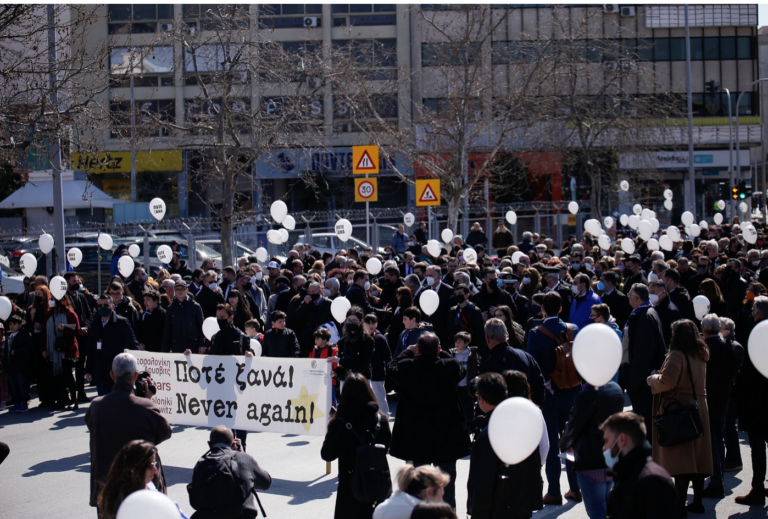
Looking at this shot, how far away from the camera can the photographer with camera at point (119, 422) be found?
571cm

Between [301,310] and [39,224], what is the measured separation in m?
28.2

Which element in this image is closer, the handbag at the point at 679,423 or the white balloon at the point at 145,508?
the white balloon at the point at 145,508

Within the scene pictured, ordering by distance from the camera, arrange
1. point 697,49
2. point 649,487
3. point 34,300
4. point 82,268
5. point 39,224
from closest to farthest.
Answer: point 649,487, point 34,300, point 82,268, point 39,224, point 697,49

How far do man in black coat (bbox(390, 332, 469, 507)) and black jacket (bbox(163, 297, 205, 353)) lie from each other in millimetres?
5402

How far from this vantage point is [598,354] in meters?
5.77

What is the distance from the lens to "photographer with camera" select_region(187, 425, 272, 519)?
4785mm

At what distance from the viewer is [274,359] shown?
336 inches

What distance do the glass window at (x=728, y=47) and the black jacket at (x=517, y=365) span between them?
1925 inches

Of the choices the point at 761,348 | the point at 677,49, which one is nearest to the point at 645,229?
the point at 761,348

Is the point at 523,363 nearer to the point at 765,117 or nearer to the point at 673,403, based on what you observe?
the point at 673,403

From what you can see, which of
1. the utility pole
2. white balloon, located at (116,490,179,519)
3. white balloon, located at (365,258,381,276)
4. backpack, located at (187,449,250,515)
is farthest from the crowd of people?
the utility pole

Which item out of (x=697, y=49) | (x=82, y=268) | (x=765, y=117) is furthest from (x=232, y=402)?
(x=765, y=117)

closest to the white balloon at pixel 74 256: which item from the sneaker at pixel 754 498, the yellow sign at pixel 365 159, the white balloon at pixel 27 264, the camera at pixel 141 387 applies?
the white balloon at pixel 27 264

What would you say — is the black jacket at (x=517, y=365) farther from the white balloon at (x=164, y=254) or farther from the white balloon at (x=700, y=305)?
the white balloon at (x=164, y=254)
